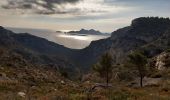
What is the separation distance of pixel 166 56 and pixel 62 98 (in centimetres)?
15865

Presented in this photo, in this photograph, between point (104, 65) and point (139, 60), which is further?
point (139, 60)

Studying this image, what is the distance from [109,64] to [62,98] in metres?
74.1

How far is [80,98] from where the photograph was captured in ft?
60.1

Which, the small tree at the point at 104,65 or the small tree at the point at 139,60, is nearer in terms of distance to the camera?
the small tree at the point at 104,65

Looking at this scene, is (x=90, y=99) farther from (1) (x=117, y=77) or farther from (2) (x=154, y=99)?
(1) (x=117, y=77)

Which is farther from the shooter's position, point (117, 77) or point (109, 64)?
point (117, 77)

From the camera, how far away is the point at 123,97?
1762 centimetres

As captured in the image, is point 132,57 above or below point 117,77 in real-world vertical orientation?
above

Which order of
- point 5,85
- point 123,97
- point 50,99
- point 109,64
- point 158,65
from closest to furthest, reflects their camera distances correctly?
1. point 50,99
2. point 123,97
3. point 5,85
4. point 109,64
5. point 158,65

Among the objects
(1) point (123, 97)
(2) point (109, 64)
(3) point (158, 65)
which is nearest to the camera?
(1) point (123, 97)

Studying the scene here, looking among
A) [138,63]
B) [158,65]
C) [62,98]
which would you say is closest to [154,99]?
[62,98]

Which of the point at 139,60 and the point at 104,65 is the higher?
the point at 139,60

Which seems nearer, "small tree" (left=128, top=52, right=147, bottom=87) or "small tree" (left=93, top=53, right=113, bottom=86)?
"small tree" (left=93, top=53, right=113, bottom=86)

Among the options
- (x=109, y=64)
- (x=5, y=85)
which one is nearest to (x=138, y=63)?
(x=109, y=64)
